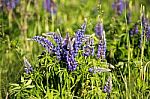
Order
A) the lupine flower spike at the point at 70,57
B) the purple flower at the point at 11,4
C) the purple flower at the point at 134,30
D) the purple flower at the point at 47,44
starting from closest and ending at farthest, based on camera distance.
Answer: the lupine flower spike at the point at 70,57
the purple flower at the point at 47,44
the purple flower at the point at 134,30
the purple flower at the point at 11,4

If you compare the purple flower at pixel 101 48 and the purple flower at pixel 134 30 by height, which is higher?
the purple flower at pixel 134 30


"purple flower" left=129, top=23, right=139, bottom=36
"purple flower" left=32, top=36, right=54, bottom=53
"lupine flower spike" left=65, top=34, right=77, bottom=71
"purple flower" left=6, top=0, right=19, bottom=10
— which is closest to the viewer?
"lupine flower spike" left=65, top=34, right=77, bottom=71

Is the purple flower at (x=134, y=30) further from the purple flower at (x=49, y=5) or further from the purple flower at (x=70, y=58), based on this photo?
the purple flower at (x=49, y=5)

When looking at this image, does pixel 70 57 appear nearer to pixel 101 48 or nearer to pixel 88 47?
pixel 88 47

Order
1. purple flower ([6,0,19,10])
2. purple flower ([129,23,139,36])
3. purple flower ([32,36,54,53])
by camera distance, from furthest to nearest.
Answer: purple flower ([6,0,19,10]) → purple flower ([129,23,139,36]) → purple flower ([32,36,54,53])

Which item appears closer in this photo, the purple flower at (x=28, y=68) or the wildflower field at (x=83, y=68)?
the wildflower field at (x=83, y=68)

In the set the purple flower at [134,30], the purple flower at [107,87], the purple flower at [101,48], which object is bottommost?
the purple flower at [107,87]

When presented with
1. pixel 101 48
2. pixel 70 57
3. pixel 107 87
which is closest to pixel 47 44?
pixel 70 57

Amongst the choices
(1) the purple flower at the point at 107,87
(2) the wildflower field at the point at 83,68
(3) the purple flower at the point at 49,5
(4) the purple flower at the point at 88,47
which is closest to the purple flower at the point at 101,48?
(2) the wildflower field at the point at 83,68

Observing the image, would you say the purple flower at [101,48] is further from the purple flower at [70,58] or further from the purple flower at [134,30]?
the purple flower at [134,30]

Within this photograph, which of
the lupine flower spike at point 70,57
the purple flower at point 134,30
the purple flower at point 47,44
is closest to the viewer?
the lupine flower spike at point 70,57

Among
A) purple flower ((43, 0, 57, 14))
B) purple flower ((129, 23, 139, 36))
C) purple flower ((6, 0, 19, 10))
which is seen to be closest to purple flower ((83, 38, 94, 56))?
purple flower ((129, 23, 139, 36))

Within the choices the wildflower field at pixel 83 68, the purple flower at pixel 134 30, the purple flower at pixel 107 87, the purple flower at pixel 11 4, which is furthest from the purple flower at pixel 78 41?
the purple flower at pixel 11 4

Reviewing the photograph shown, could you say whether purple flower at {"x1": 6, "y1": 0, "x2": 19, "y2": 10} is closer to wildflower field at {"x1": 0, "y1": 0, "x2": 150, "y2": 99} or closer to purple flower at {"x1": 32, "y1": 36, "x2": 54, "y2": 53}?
wildflower field at {"x1": 0, "y1": 0, "x2": 150, "y2": 99}
